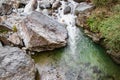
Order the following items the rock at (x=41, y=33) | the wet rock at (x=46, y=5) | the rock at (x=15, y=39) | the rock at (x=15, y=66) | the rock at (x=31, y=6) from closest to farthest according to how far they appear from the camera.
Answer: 1. the rock at (x=15, y=66)
2. the rock at (x=41, y=33)
3. the rock at (x=15, y=39)
4. the rock at (x=31, y=6)
5. the wet rock at (x=46, y=5)

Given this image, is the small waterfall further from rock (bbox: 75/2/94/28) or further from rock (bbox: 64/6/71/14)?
rock (bbox: 75/2/94/28)

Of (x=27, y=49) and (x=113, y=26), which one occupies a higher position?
(x=113, y=26)

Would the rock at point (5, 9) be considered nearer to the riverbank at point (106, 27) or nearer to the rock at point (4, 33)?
the rock at point (4, 33)

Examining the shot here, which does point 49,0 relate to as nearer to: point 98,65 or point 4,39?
point 4,39

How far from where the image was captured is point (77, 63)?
8695 millimetres

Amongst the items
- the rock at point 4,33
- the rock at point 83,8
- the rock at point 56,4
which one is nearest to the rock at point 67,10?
the rock at point 83,8

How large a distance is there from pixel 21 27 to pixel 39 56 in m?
1.73

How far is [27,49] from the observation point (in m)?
9.17

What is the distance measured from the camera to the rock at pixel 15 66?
7.31 metres

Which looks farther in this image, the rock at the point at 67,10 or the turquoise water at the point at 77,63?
the rock at the point at 67,10

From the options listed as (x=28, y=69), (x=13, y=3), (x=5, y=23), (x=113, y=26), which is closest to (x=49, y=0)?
(x=13, y=3)

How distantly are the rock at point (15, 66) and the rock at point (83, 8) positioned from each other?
4.16 m

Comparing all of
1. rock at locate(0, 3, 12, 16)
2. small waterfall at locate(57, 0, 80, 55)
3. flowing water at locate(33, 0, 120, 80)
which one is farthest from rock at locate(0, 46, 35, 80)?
rock at locate(0, 3, 12, 16)

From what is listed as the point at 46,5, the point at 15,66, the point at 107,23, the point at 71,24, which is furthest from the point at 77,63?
the point at 46,5
